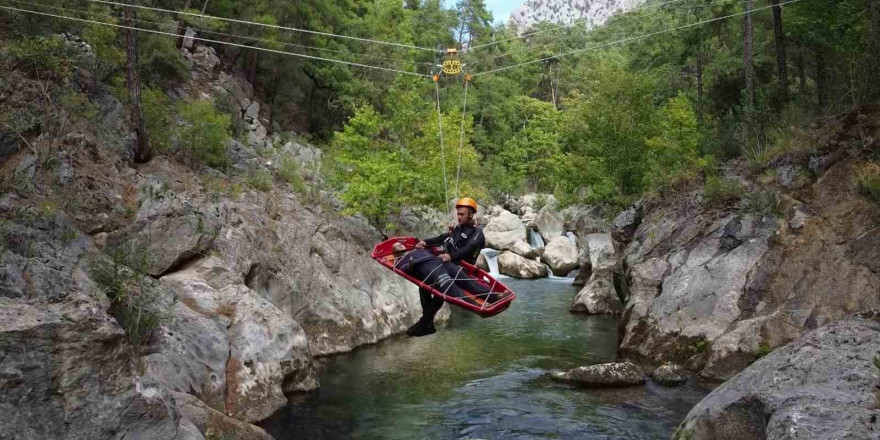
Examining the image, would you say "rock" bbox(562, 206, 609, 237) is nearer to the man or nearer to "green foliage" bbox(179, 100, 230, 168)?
"green foliage" bbox(179, 100, 230, 168)

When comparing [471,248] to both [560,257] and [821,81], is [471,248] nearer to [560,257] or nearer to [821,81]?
[821,81]

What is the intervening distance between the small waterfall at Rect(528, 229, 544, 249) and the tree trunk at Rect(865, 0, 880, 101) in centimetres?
2093

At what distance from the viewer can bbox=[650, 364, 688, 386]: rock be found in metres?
11.6

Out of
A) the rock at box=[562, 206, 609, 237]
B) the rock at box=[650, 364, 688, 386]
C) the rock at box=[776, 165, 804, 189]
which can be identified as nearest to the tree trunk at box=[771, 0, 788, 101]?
the rock at box=[776, 165, 804, 189]

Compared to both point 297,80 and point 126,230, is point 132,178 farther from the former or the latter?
point 297,80

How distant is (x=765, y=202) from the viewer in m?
13.7

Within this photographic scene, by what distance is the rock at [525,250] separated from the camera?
3102 cm

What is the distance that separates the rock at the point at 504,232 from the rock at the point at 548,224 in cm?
117

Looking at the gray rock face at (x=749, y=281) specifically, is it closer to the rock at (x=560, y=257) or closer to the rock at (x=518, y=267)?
the rock at (x=518, y=267)

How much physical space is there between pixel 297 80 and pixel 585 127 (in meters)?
16.3

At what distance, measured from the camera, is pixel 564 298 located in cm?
2289

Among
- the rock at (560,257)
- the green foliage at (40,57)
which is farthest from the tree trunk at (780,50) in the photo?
the green foliage at (40,57)

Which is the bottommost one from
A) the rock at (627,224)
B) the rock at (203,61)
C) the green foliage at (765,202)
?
the rock at (627,224)

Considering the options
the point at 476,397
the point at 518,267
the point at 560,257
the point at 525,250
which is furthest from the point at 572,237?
the point at 476,397
